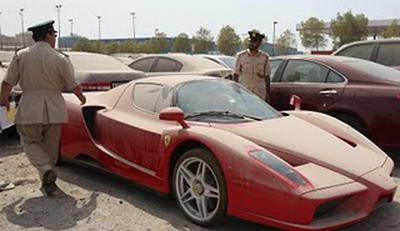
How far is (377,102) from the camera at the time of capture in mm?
5559

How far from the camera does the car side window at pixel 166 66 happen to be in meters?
9.77

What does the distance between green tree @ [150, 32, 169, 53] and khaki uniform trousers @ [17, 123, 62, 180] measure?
204ft

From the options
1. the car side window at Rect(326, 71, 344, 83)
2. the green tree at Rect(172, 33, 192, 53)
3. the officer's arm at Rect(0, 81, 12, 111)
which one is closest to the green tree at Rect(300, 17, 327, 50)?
the green tree at Rect(172, 33, 192, 53)

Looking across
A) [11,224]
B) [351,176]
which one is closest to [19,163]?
[11,224]

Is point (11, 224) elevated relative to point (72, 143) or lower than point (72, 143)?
lower

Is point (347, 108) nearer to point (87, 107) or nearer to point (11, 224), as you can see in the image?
point (87, 107)

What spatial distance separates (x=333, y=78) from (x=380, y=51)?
226 centimetres

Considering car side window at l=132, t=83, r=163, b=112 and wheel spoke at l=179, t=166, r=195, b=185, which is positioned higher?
car side window at l=132, t=83, r=163, b=112

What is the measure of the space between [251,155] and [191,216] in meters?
0.82

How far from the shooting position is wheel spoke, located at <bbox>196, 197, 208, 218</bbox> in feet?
12.2

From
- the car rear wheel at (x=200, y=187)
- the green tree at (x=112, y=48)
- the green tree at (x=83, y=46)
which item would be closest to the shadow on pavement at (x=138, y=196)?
the car rear wheel at (x=200, y=187)

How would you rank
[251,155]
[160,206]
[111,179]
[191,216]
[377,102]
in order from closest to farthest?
1. [251,155]
2. [191,216]
3. [160,206]
4. [111,179]
5. [377,102]

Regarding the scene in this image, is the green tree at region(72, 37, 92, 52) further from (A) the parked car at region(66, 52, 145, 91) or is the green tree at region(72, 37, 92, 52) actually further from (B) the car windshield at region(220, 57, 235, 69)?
(A) the parked car at region(66, 52, 145, 91)

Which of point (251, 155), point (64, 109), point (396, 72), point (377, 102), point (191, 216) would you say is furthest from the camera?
point (396, 72)
